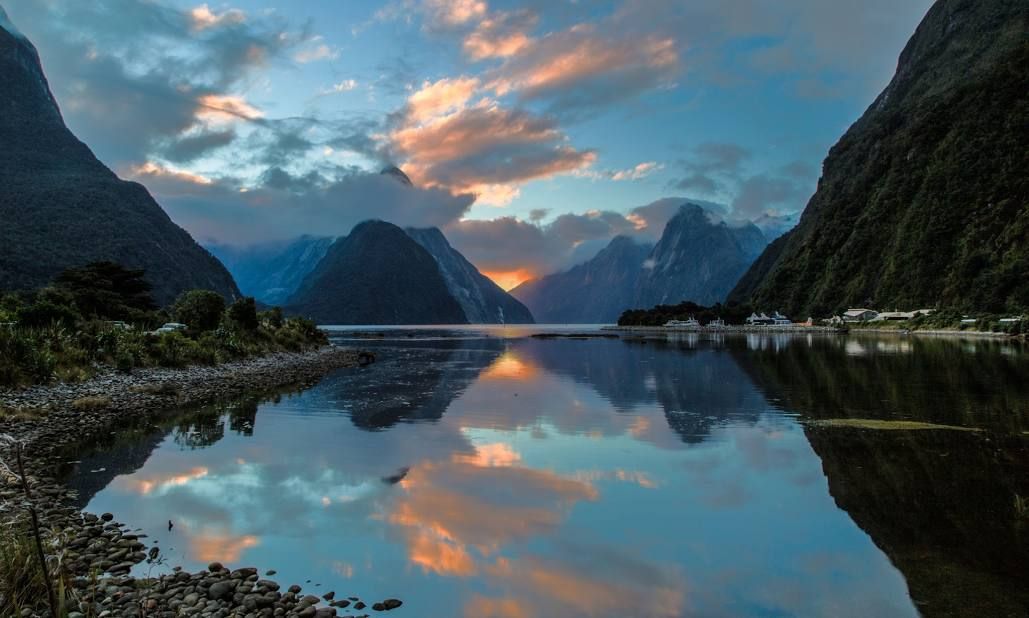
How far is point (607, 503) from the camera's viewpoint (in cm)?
1471

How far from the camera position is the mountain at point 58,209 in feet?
362

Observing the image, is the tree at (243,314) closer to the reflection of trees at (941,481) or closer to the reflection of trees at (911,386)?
the reflection of trees at (911,386)

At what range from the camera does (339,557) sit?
11367mm

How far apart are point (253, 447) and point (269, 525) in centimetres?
918

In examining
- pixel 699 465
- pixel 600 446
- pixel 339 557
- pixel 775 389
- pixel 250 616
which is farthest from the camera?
pixel 775 389

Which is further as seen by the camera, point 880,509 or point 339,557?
point 880,509

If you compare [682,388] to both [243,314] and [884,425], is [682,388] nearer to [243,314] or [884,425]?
[884,425]

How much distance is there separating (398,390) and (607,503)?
87.5 feet

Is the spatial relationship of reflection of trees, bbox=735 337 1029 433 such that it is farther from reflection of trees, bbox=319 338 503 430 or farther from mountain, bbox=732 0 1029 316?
mountain, bbox=732 0 1029 316

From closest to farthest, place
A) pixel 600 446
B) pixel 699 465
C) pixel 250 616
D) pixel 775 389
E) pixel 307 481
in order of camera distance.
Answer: pixel 250 616, pixel 307 481, pixel 699 465, pixel 600 446, pixel 775 389

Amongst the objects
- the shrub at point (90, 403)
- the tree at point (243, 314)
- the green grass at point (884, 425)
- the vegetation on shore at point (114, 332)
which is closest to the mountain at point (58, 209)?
the vegetation on shore at point (114, 332)

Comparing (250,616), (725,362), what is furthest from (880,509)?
(725,362)

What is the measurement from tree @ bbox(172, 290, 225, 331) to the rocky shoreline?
28512mm

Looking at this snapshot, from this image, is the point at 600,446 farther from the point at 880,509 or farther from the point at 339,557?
the point at 339,557
